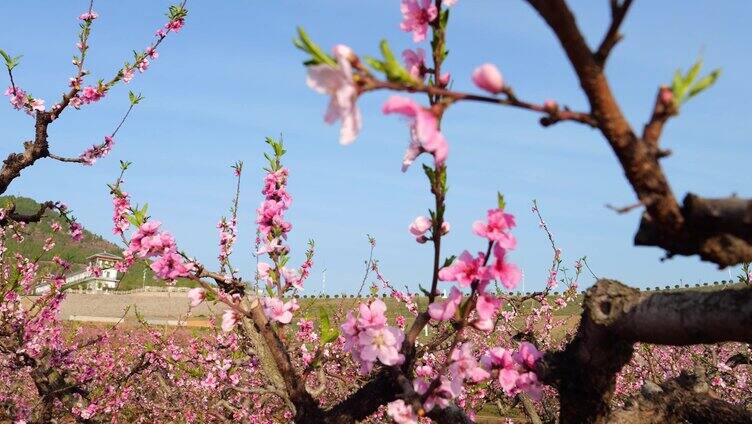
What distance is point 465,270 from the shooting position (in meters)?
1.94

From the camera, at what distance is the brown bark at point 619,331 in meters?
1.62

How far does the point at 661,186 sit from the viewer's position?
1.32 m

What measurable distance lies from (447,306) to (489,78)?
1001 mm

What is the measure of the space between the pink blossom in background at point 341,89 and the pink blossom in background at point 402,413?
3.63 ft

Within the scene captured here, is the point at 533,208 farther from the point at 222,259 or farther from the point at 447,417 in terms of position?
the point at 447,417

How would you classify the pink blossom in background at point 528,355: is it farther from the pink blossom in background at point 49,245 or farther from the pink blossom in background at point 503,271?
the pink blossom in background at point 49,245

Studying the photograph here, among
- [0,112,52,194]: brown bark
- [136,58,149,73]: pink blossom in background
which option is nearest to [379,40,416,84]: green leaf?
[0,112,52,194]: brown bark

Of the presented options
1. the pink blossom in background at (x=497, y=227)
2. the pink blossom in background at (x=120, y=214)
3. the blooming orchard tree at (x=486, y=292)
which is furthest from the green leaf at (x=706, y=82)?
the pink blossom in background at (x=120, y=214)

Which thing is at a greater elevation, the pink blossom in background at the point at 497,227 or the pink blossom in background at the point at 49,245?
the pink blossom in background at the point at 49,245

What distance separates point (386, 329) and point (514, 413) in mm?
11945

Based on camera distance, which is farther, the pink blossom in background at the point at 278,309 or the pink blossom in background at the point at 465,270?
the pink blossom in background at the point at 278,309

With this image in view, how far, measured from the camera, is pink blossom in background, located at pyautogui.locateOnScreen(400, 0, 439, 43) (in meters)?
1.90

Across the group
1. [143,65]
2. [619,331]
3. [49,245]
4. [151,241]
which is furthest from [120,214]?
[49,245]

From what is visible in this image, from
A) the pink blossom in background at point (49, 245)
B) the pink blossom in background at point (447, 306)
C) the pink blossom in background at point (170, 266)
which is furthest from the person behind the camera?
the pink blossom in background at point (49, 245)
